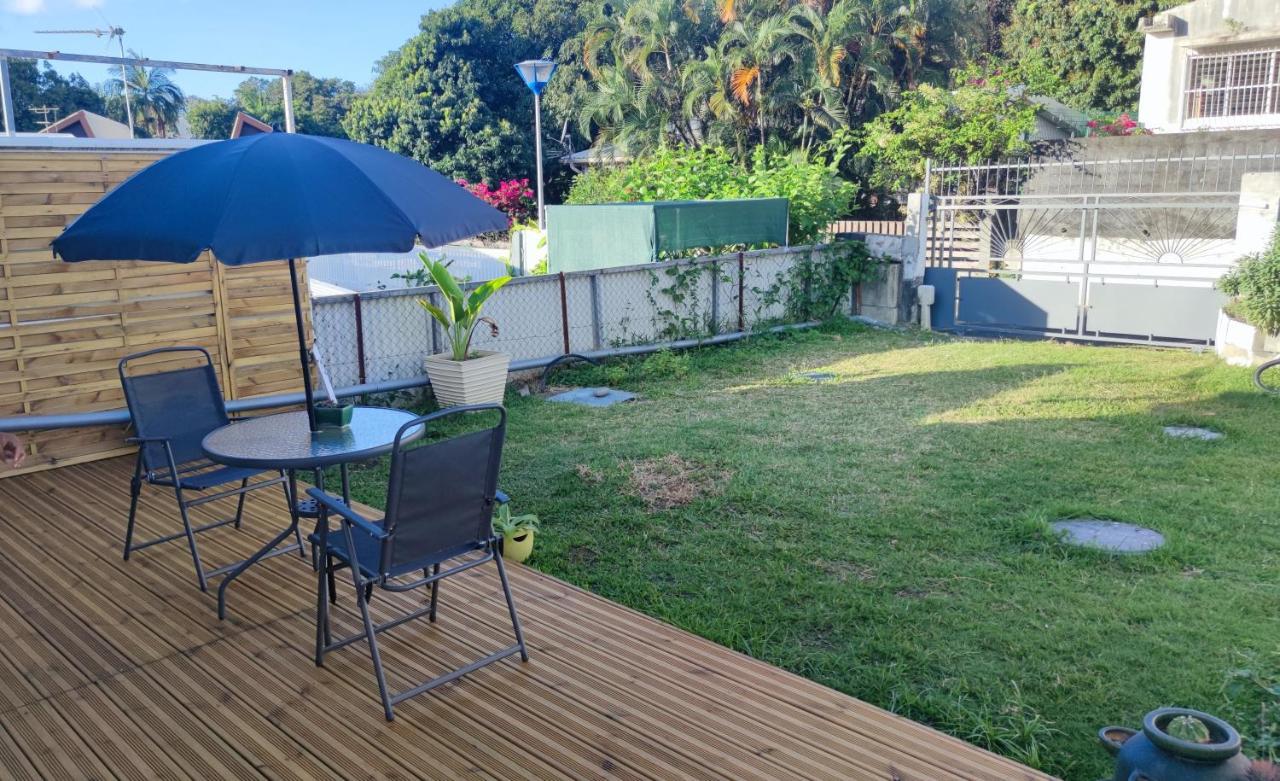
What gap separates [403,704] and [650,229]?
8672 millimetres

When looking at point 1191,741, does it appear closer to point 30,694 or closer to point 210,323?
point 30,694

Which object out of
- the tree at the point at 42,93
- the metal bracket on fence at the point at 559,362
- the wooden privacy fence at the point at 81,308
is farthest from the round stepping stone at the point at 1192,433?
the tree at the point at 42,93

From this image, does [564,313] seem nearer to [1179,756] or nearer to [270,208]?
[270,208]

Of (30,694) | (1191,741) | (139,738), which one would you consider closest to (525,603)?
(139,738)

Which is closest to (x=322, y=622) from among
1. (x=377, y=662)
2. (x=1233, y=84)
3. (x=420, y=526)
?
(x=377, y=662)

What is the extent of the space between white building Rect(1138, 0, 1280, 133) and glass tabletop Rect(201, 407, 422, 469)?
22.8m

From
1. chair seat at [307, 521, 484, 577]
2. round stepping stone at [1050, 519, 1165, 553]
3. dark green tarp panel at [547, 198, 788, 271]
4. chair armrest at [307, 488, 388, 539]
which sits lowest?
round stepping stone at [1050, 519, 1165, 553]

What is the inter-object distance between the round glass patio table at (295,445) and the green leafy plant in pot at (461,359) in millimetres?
3813

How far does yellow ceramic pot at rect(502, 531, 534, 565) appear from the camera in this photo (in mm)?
4992

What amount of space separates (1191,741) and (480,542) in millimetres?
2444


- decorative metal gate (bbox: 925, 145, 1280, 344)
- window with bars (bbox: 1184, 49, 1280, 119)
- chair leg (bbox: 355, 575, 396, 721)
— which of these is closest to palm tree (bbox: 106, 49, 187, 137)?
decorative metal gate (bbox: 925, 145, 1280, 344)

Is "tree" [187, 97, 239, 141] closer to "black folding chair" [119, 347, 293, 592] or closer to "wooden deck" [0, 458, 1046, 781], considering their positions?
"black folding chair" [119, 347, 293, 592]

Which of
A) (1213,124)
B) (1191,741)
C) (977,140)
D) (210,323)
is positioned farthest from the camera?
(1213,124)

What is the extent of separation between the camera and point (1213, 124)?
2214 centimetres
